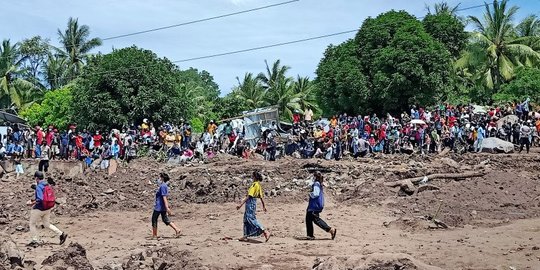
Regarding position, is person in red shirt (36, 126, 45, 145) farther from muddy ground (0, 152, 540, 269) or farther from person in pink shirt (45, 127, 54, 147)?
muddy ground (0, 152, 540, 269)

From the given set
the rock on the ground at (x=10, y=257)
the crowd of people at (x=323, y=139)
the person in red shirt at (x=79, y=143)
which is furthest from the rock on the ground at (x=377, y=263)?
the person in red shirt at (x=79, y=143)

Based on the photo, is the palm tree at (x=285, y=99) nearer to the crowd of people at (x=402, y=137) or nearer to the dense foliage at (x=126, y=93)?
the dense foliage at (x=126, y=93)

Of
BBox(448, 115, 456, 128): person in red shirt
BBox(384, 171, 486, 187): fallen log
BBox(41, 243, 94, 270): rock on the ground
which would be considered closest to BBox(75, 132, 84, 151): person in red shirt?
BBox(384, 171, 486, 187): fallen log

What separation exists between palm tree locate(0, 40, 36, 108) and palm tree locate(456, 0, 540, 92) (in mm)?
32958

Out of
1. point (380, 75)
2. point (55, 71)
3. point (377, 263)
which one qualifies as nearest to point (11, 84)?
point (55, 71)

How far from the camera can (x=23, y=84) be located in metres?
50.2

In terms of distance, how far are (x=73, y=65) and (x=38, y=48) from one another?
401cm

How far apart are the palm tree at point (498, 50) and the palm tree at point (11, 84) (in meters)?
33.0

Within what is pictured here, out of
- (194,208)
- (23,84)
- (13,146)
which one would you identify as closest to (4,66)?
(23,84)

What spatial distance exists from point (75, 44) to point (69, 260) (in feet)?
146

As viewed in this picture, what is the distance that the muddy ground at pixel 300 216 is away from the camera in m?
11.4

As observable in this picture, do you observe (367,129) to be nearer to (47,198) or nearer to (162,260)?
(47,198)

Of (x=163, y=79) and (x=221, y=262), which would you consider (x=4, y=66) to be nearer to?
(x=163, y=79)

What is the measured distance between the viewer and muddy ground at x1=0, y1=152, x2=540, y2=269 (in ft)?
37.3
